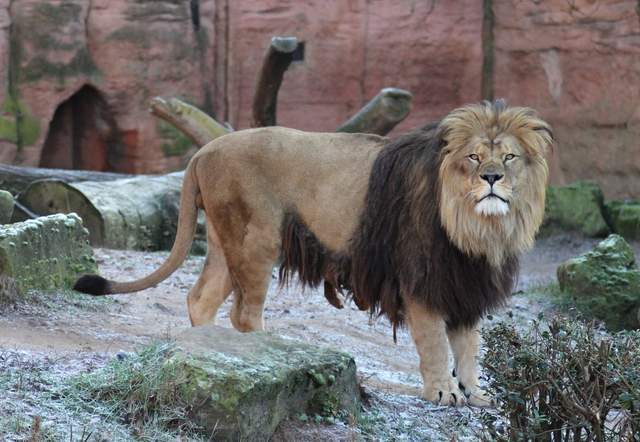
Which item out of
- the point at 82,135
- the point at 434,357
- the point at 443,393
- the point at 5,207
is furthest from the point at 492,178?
the point at 82,135

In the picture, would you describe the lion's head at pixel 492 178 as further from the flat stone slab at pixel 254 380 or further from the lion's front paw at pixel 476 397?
the flat stone slab at pixel 254 380

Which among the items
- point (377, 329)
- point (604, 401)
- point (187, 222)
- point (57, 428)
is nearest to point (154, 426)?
point (57, 428)

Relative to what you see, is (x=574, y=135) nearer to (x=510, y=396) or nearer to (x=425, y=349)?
(x=425, y=349)

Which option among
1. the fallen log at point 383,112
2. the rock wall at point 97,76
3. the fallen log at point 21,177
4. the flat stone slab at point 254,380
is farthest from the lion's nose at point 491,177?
the rock wall at point 97,76

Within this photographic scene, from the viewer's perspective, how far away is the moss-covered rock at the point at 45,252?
20.5 ft

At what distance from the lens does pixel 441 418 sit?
16.9ft

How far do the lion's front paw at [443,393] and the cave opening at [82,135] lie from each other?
10.9 m

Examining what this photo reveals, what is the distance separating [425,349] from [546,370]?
1450mm

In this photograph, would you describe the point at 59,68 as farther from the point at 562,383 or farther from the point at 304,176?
the point at 562,383

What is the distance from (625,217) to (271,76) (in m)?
4.60

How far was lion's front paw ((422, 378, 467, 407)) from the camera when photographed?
5484 mm

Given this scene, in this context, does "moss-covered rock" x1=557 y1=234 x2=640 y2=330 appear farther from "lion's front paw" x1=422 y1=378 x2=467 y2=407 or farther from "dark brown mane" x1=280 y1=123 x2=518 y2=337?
"lion's front paw" x1=422 y1=378 x2=467 y2=407

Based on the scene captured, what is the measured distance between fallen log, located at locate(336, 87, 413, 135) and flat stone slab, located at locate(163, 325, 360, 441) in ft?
20.7

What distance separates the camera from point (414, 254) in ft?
18.3
